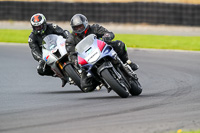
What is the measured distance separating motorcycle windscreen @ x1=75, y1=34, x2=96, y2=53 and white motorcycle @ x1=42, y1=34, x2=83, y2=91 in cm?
126

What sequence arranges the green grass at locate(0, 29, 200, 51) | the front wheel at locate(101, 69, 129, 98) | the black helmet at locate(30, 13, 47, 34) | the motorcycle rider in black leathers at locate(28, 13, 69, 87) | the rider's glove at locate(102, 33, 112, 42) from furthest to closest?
1. the green grass at locate(0, 29, 200, 51)
2. the black helmet at locate(30, 13, 47, 34)
3. the motorcycle rider in black leathers at locate(28, 13, 69, 87)
4. the rider's glove at locate(102, 33, 112, 42)
5. the front wheel at locate(101, 69, 129, 98)

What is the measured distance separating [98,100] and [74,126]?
225 centimetres

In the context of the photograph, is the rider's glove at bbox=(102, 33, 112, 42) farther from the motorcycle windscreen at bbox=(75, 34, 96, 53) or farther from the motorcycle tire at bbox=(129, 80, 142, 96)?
the motorcycle tire at bbox=(129, 80, 142, 96)

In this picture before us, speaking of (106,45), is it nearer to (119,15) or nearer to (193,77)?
(193,77)

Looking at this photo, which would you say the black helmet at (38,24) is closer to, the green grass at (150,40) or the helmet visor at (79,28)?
the helmet visor at (79,28)

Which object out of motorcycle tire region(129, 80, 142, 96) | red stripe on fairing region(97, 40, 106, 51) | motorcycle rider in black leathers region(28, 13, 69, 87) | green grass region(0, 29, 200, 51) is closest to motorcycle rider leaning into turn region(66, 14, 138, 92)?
red stripe on fairing region(97, 40, 106, 51)

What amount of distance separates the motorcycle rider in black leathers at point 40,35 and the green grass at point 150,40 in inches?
274

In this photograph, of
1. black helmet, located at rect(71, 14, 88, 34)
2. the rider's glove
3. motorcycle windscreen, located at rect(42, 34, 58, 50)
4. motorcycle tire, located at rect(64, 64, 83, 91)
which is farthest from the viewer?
motorcycle windscreen, located at rect(42, 34, 58, 50)

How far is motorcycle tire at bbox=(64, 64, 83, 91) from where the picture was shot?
947 cm

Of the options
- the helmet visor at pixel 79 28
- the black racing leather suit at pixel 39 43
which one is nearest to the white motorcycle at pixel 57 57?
the black racing leather suit at pixel 39 43

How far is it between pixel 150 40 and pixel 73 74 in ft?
35.6

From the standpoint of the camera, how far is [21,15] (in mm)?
25828

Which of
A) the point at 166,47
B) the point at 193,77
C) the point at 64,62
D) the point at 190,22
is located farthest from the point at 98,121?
the point at 190,22

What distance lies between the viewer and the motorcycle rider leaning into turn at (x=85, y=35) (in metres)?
8.55
